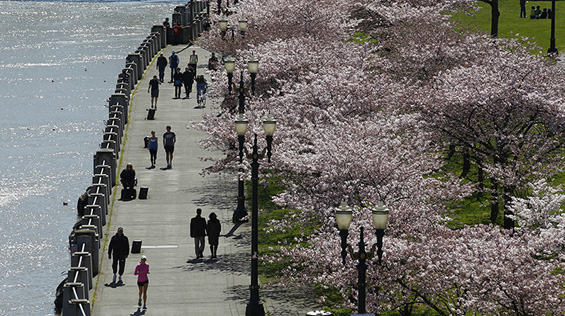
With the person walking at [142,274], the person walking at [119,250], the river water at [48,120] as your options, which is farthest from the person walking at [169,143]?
the person walking at [142,274]

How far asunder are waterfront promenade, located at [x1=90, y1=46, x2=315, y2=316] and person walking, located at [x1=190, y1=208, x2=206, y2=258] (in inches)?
15.0

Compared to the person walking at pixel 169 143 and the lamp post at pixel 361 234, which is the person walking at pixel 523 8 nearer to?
the person walking at pixel 169 143

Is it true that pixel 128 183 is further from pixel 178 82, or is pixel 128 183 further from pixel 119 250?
pixel 178 82

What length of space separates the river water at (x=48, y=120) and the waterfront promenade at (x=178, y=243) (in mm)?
7440

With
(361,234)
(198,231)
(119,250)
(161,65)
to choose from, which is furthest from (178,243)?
(161,65)

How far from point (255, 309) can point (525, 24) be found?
6475 centimetres

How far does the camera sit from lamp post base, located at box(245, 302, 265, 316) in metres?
27.5

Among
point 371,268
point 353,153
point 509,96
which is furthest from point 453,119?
point 371,268

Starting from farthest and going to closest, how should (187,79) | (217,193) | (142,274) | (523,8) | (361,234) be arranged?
(523,8), (187,79), (217,193), (142,274), (361,234)

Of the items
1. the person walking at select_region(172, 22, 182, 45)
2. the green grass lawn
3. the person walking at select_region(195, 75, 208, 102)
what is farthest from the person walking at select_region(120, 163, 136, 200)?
the person walking at select_region(172, 22, 182, 45)

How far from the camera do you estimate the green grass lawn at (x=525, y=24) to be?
76.7 meters

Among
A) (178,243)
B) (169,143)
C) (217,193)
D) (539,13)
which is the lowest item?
(178,243)

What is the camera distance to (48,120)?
3497 inches

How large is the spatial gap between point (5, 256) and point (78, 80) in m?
56.1
